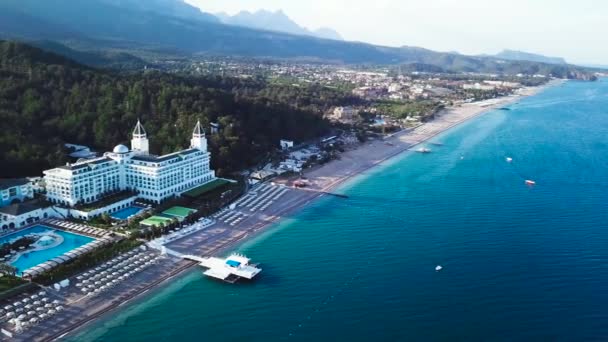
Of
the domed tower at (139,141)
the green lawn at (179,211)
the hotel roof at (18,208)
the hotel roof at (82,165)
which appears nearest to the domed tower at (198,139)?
the domed tower at (139,141)

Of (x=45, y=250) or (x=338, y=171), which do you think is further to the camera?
(x=338, y=171)

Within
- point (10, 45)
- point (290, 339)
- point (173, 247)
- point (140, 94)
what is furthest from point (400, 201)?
point (10, 45)

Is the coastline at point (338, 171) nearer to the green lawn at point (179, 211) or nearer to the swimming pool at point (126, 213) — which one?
the green lawn at point (179, 211)

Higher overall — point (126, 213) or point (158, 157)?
point (158, 157)

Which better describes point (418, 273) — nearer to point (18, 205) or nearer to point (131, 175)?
point (131, 175)

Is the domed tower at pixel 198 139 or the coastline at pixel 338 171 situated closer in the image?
the coastline at pixel 338 171

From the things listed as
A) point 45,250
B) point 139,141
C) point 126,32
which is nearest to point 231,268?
point 45,250
